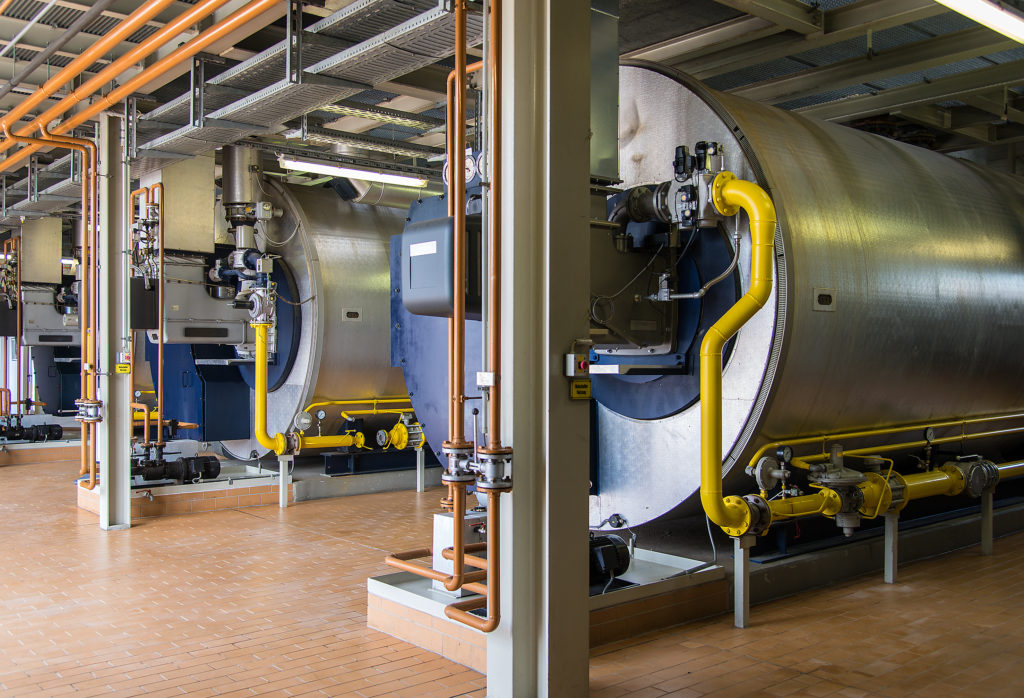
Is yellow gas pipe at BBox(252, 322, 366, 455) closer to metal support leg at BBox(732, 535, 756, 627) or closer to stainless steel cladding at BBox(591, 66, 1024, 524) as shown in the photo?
stainless steel cladding at BBox(591, 66, 1024, 524)

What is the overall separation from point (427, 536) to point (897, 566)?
365 centimetres

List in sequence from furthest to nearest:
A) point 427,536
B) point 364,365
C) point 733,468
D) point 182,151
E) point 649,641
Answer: point 364,365 → point 182,151 → point 427,536 → point 733,468 → point 649,641

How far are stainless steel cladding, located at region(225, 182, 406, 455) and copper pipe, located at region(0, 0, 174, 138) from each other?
8.60 feet

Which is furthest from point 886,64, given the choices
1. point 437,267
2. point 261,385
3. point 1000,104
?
point 261,385

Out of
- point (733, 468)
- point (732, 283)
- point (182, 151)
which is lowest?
point (733, 468)

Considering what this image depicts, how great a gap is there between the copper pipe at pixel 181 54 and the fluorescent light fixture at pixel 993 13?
3.80 metres

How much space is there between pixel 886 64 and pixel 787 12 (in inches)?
51.1

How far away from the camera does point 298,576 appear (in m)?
6.23

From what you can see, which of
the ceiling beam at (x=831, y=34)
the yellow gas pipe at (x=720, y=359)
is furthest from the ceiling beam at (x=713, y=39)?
the yellow gas pipe at (x=720, y=359)

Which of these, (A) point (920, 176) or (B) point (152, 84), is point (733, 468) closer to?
(A) point (920, 176)

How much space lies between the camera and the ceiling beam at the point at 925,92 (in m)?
7.41

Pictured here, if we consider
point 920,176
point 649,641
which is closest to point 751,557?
point 649,641

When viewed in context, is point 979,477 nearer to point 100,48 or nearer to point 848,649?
point 848,649

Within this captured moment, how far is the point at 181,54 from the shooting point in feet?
21.1
